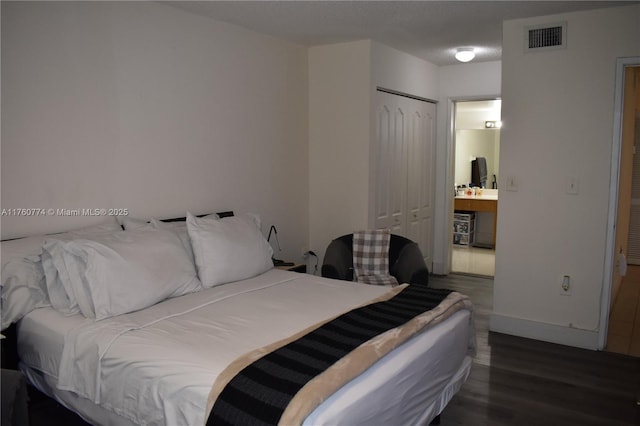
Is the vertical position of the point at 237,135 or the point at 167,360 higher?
the point at 237,135

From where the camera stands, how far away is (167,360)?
2.02 m

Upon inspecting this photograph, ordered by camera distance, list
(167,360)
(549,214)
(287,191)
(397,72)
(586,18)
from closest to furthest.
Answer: (167,360) → (586,18) → (549,214) → (287,191) → (397,72)

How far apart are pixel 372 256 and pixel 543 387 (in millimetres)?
1508

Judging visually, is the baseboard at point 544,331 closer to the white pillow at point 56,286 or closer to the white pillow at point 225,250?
the white pillow at point 225,250

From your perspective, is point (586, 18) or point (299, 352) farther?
point (586, 18)

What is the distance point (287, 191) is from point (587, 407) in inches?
113

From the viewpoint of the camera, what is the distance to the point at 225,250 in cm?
310

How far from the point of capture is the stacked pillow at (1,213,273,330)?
2.45 metres

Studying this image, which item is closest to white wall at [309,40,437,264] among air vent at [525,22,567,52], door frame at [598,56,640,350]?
air vent at [525,22,567,52]

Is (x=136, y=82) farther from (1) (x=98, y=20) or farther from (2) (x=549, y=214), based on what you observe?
(2) (x=549, y=214)

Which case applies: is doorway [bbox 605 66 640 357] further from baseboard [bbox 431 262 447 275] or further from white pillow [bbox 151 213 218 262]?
white pillow [bbox 151 213 218 262]

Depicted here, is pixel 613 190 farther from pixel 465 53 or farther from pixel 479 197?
pixel 479 197

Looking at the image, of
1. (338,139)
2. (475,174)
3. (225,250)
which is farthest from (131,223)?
(475,174)

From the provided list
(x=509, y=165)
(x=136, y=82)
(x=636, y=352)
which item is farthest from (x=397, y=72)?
(x=636, y=352)
